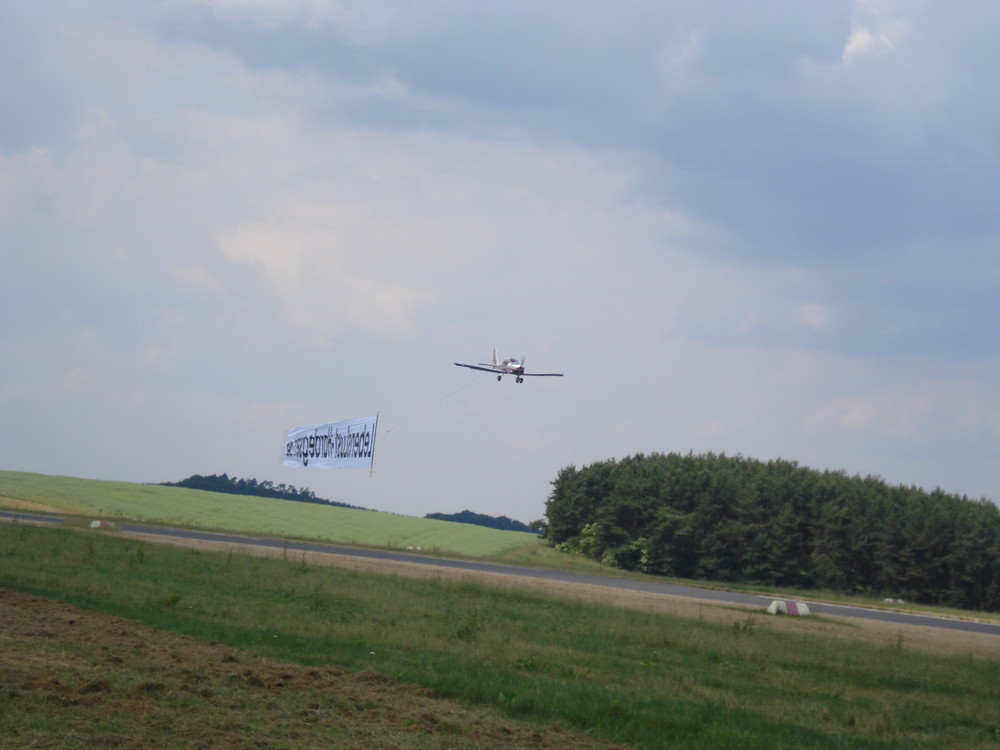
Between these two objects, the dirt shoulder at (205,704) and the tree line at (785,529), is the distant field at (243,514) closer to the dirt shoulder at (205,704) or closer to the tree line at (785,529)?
the tree line at (785,529)

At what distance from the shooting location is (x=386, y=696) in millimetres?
11055

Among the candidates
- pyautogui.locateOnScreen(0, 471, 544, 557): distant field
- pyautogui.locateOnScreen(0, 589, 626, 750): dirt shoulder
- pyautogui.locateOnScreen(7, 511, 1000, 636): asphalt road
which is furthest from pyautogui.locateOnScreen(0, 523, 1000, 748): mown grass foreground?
pyautogui.locateOnScreen(0, 471, 544, 557): distant field

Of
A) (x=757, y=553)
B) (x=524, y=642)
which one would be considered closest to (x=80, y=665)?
(x=524, y=642)

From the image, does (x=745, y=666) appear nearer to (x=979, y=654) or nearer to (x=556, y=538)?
(x=979, y=654)

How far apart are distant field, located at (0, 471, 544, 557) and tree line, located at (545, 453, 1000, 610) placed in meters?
7.53

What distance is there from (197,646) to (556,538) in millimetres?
63887

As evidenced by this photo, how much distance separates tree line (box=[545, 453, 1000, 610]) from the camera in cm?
6028

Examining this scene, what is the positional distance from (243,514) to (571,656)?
183ft

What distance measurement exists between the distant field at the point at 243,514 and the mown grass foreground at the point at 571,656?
109 feet

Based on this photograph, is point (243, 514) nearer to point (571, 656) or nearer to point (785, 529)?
point (785, 529)

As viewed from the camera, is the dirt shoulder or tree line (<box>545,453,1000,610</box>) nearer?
the dirt shoulder

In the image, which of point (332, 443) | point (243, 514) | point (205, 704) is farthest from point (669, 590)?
point (243, 514)

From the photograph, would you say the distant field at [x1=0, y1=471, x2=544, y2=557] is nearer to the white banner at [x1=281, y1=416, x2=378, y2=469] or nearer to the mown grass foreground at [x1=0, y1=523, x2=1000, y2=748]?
the white banner at [x1=281, y1=416, x2=378, y2=469]

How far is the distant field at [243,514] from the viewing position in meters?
61.1
